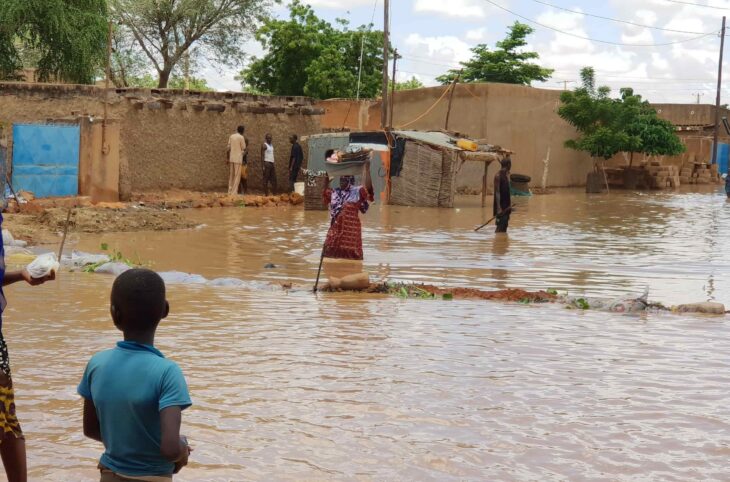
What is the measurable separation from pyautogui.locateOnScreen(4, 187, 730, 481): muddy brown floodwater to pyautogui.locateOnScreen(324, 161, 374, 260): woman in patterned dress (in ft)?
1.31

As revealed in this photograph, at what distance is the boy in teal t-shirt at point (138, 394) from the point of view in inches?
107

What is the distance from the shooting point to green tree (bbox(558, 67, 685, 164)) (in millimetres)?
32812

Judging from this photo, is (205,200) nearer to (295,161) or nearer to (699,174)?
(295,161)

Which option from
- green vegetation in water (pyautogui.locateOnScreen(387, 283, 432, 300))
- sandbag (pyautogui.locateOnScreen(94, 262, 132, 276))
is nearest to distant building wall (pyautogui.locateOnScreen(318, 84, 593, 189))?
sandbag (pyautogui.locateOnScreen(94, 262, 132, 276))

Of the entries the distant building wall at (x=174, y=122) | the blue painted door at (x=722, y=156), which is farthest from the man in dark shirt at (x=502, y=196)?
the blue painted door at (x=722, y=156)

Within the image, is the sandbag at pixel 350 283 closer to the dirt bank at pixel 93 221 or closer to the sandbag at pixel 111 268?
the sandbag at pixel 111 268

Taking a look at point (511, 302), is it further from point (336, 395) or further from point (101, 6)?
point (101, 6)

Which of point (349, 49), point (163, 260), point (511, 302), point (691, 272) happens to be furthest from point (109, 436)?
point (349, 49)

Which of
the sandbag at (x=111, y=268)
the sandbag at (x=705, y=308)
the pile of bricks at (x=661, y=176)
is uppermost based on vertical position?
the pile of bricks at (x=661, y=176)

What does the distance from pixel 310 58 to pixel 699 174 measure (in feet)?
53.3

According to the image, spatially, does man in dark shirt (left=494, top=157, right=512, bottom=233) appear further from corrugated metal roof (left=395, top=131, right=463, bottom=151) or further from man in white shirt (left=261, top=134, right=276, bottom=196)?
man in white shirt (left=261, top=134, right=276, bottom=196)

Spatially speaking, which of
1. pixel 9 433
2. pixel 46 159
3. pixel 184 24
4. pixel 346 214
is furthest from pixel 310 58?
pixel 9 433

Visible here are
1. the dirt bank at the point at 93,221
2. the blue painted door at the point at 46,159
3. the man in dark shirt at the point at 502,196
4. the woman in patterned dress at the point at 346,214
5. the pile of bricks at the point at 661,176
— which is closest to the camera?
the woman in patterned dress at the point at 346,214

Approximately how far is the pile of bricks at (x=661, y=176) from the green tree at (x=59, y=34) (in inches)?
773
